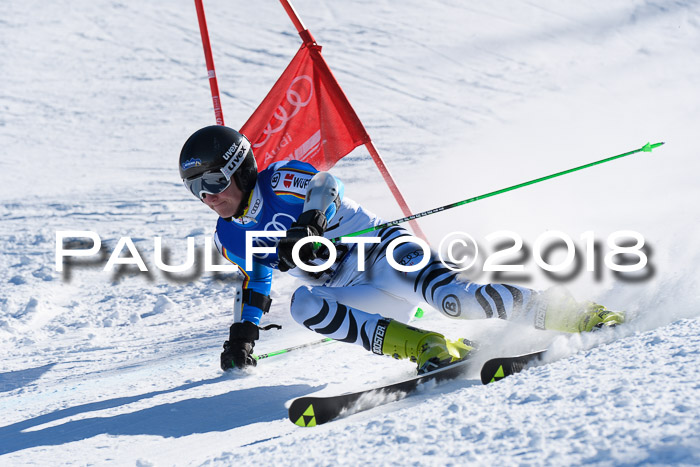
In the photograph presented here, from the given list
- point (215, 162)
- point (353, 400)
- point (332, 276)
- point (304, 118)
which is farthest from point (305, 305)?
point (304, 118)

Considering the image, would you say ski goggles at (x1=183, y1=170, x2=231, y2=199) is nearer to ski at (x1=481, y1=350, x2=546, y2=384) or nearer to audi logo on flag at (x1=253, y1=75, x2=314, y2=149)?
ski at (x1=481, y1=350, x2=546, y2=384)

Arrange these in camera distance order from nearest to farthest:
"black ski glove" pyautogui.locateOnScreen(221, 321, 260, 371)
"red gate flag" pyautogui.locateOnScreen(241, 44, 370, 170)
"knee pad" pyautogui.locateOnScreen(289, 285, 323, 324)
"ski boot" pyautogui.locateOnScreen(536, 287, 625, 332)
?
"ski boot" pyautogui.locateOnScreen(536, 287, 625, 332)
"knee pad" pyautogui.locateOnScreen(289, 285, 323, 324)
"black ski glove" pyautogui.locateOnScreen(221, 321, 260, 371)
"red gate flag" pyautogui.locateOnScreen(241, 44, 370, 170)

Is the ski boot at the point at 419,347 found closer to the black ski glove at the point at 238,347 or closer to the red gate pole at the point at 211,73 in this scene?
the black ski glove at the point at 238,347

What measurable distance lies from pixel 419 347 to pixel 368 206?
4.61 m

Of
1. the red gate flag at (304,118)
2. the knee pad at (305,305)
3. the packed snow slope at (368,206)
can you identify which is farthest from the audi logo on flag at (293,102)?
the knee pad at (305,305)

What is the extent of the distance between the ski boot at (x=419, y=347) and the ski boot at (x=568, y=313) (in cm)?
34

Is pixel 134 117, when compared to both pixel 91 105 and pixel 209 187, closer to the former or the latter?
pixel 91 105

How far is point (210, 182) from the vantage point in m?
2.95

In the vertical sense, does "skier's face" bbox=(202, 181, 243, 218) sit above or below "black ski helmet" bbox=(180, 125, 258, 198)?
below

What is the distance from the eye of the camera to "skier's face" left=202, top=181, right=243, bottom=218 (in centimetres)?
300

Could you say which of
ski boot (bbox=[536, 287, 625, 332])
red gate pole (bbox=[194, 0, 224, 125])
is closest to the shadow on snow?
ski boot (bbox=[536, 287, 625, 332])

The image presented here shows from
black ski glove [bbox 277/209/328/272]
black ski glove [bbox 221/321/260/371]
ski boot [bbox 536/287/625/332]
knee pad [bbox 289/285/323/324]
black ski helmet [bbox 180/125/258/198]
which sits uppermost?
black ski helmet [bbox 180/125/258/198]

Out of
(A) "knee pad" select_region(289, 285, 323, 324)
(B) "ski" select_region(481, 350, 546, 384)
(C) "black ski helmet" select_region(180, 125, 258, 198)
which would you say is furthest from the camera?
(C) "black ski helmet" select_region(180, 125, 258, 198)

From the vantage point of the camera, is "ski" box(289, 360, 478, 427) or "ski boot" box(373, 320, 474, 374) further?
"ski boot" box(373, 320, 474, 374)
